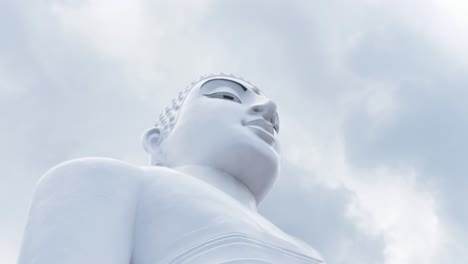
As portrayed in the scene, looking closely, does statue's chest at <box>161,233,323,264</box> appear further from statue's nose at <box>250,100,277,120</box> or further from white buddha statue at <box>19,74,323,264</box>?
statue's nose at <box>250,100,277,120</box>

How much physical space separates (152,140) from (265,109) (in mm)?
1026

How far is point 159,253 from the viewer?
16.9ft

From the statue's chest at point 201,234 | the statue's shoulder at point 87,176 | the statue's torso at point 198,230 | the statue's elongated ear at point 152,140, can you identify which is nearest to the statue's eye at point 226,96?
the statue's elongated ear at point 152,140

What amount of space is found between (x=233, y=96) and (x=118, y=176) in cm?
182

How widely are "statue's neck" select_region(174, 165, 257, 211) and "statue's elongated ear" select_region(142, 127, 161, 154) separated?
1.51 ft

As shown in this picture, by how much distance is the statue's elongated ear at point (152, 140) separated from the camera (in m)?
6.96

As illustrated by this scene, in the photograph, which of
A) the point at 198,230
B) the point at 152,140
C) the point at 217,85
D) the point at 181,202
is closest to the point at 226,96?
the point at 217,85

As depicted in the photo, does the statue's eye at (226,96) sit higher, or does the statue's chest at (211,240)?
the statue's eye at (226,96)

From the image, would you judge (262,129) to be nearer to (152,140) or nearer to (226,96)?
(226,96)

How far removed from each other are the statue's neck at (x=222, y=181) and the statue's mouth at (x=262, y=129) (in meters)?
0.42

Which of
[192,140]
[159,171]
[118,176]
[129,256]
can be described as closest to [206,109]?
[192,140]

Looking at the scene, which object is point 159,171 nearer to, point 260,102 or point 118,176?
point 118,176

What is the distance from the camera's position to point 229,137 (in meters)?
6.48

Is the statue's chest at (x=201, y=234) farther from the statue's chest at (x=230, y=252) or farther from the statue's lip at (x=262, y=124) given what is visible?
the statue's lip at (x=262, y=124)
